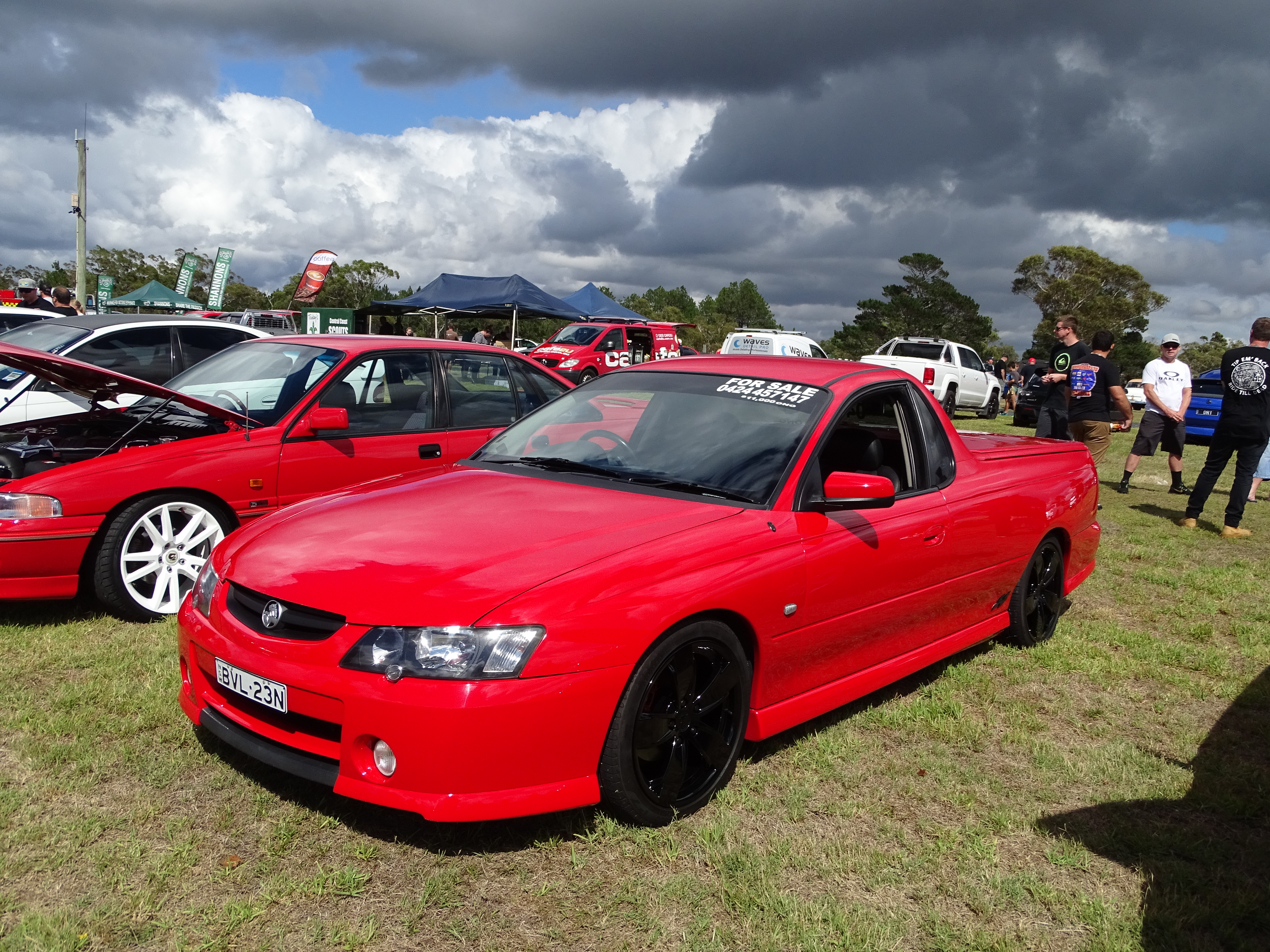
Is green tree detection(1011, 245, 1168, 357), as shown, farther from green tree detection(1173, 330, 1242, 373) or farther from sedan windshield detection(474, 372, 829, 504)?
sedan windshield detection(474, 372, 829, 504)

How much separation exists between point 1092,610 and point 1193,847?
3.06 meters

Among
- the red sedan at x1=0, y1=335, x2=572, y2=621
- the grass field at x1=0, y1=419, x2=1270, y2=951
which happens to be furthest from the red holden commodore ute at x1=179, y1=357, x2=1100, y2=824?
the red sedan at x1=0, y1=335, x2=572, y2=621

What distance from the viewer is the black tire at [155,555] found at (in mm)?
4562

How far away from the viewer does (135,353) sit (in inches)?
325

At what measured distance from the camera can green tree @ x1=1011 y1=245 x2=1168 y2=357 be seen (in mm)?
70875

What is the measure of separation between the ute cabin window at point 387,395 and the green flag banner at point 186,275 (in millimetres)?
42128

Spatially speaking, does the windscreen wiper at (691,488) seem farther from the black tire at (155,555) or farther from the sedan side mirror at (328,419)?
the black tire at (155,555)

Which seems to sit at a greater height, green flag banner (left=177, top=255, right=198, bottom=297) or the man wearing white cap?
green flag banner (left=177, top=255, right=198, bottom=297)

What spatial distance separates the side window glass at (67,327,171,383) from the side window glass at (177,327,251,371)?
12 centimetres

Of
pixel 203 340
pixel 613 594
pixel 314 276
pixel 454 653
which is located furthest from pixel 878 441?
pixel 314 276

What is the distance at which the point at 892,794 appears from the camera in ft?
10.8

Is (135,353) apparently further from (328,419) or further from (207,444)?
(328,419)

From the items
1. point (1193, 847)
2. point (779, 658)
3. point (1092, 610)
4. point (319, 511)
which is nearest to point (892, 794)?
point (779, 658)

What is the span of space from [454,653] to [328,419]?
3035 millimetres
